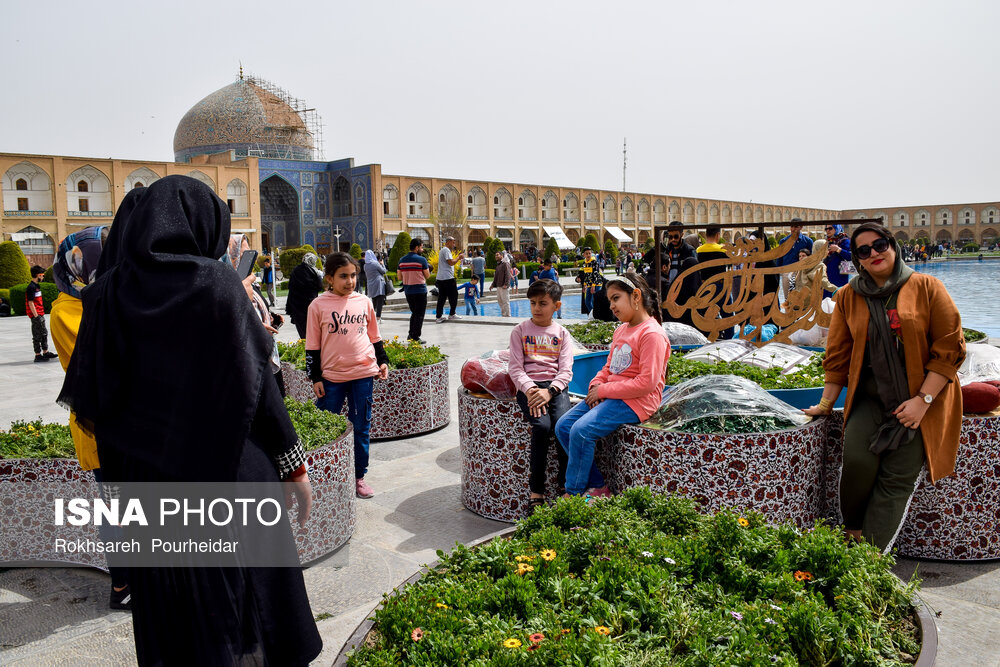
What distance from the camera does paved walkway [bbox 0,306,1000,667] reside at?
8.41 feet

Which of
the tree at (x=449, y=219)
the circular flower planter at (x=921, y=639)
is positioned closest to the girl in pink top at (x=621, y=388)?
the circular flower planter at (x=921, y=639)

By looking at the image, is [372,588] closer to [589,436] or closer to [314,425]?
[314,425]

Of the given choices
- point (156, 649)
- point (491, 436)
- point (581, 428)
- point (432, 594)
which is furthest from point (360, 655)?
point (491, 436)

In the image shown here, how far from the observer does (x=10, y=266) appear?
67.5 ft

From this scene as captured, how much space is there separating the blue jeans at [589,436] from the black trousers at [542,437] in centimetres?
16

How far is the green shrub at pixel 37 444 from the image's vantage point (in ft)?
10.7

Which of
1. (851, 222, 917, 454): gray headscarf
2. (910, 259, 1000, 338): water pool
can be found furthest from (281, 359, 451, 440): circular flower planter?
(910, 259, 1000, 338): water pool

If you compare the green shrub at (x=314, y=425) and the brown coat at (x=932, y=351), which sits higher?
the brown coat at (x=932, y=351)

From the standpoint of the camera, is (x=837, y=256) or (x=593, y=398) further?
(x=837, y=256)

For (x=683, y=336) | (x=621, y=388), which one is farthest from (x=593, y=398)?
(x=683, y=336)

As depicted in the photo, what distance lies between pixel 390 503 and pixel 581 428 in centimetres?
137

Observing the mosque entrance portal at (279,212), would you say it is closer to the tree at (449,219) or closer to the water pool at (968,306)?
the tree at (449,219)

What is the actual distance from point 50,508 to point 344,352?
1.50 meters

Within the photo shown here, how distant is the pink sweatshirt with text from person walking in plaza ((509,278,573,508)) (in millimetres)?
247
